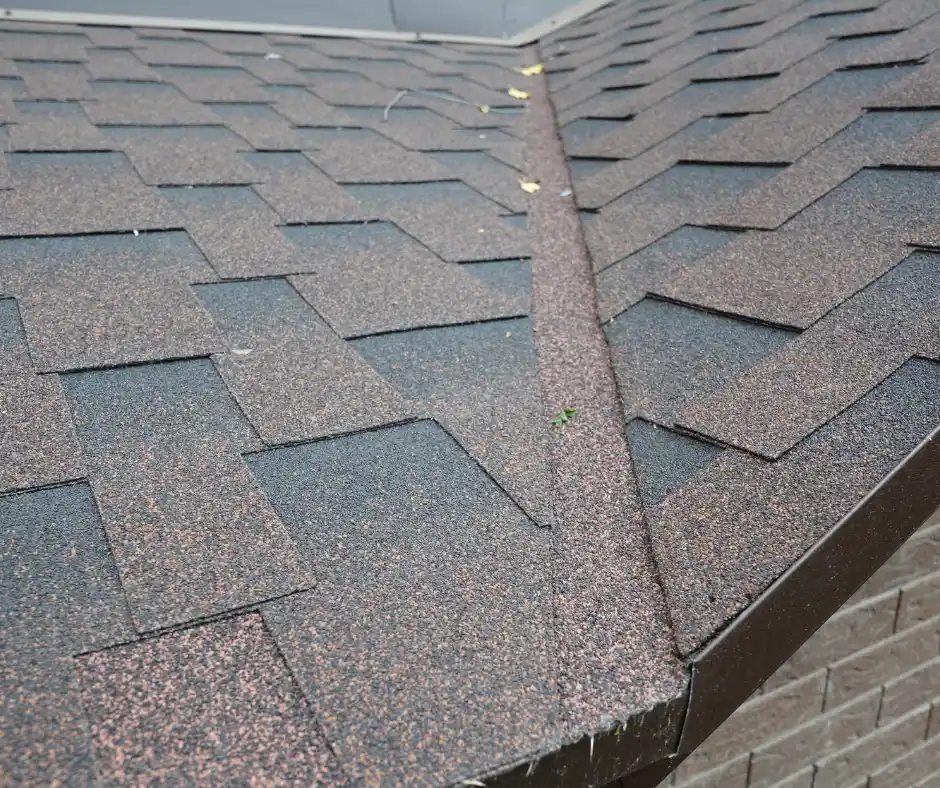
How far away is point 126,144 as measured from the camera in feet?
7.60

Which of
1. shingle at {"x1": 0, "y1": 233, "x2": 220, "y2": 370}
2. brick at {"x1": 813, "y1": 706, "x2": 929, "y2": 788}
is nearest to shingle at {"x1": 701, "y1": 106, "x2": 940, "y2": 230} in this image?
shingle at {"x1": 0, "y1": 233, "x2": 220, "y2": 370}

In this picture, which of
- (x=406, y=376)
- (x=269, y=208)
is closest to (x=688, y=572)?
(x=406, y=376)

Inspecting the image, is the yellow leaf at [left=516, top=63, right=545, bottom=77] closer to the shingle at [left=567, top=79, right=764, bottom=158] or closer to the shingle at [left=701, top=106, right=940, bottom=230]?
the shingle at [left=567, top=79, right=764, bottom=158]

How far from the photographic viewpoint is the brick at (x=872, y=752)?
2193mm

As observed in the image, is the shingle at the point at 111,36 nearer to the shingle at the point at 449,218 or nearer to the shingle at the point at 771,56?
the shingle at the point at 449,218

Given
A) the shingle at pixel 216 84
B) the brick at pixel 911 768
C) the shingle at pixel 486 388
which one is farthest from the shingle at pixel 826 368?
the shingle at pixel 216 84

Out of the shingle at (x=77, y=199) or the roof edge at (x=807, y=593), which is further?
the shingle at (x=77, y=199)

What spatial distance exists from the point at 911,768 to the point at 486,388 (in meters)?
1.91

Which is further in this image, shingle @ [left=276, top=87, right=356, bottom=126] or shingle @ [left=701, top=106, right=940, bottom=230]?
shingle @ [left=276, top=87, right=356, bottom=126]

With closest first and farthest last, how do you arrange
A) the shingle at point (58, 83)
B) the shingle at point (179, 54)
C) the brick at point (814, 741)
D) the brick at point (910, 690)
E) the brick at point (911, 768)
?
the brick at point (814, 741) < the brick at point (910, 690) < the brick at point (911, 768) < the shingle at point (58, 83) < the shingle at point (179, 54)

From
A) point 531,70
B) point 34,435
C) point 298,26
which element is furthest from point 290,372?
point 531,70

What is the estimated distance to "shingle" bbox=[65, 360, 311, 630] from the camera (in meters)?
0.95

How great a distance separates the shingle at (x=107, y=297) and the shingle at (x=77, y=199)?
0.20 feet

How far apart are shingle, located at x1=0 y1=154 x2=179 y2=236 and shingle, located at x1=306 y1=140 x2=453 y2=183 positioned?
22.2 inches
